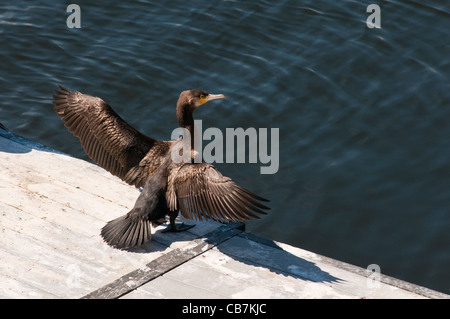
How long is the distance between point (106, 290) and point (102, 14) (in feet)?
27.3

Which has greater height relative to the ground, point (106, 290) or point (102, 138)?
point (102, 138)

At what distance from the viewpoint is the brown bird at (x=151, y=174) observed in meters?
5.68

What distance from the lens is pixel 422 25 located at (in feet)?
38.2

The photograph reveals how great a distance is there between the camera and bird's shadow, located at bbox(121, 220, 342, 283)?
5578 mm

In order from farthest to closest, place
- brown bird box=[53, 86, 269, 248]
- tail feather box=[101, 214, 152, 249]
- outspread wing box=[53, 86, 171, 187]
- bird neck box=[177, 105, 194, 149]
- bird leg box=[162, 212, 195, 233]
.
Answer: outspread wing box=[53, 86, 171, 187]
bird neck box=[177, 105, 194, 149]
bird leg box=[162, 212, 195, 233]
tail feather box=[101, 214, 152, 249]
brown bird box=[53, 86, 269, 248]

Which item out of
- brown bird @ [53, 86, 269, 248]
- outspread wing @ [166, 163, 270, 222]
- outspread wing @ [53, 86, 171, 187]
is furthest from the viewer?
outspread wing @ [53, 86, 171, 187]

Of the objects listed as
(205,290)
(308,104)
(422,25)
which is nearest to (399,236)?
(308,104)

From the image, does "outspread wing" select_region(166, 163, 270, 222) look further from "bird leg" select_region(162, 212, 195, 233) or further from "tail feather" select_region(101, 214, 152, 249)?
"tail feather" select_region(101, 214, 152, 249)

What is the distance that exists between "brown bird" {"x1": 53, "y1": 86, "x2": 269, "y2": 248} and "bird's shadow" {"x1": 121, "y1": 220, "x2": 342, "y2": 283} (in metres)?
0.12

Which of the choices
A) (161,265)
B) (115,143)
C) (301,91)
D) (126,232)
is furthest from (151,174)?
(301,91)

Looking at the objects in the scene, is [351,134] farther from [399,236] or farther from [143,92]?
[143,92]

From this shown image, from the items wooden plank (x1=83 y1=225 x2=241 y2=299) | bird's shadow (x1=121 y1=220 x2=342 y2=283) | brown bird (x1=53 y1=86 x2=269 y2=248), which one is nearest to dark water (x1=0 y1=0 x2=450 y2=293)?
bird's shadow (x1=121 y1=220 x2=342 y2=283)
